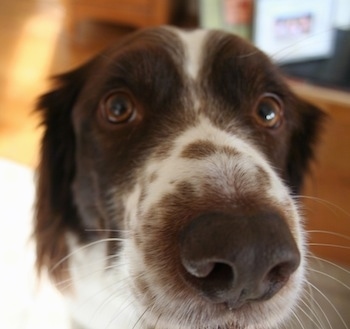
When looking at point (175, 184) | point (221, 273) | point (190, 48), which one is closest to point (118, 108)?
point (190, 48)

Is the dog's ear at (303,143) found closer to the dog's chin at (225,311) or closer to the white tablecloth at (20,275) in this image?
the dog's chin at (225,311)

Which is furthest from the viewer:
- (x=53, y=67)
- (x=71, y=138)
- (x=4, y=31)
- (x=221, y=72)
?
(x=4, y=31)

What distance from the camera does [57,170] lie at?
158cm

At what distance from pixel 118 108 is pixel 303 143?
551 mm

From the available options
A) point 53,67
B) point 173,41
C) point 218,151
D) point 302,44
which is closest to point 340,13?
point 302,44

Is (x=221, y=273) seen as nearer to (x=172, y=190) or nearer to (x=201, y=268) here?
(x=201, y=268)

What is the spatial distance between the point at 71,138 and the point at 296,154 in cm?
58

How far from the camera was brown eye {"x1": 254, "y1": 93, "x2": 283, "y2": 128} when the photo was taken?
134cm

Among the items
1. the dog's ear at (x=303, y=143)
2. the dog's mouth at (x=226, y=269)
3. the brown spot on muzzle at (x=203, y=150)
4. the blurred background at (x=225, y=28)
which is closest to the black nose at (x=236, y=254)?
the dog's mouth at (x=226, y=269)

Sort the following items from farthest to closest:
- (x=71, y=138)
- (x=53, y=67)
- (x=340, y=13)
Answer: (x=53, y=67) → (x=340, y=13) → (x=71, y=138)

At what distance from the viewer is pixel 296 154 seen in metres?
1.60

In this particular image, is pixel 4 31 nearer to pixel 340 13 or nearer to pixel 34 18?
pixel 34 18

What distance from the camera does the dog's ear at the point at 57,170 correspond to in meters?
1.54

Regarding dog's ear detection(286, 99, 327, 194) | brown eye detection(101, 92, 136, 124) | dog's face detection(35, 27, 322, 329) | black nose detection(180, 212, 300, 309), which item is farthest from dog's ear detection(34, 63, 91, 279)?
black nose detection(180, 212, 300, 309)
